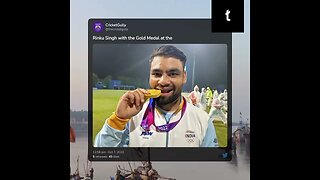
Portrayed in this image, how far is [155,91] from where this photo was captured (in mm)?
1926

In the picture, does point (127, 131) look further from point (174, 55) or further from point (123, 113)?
point (174, 55)

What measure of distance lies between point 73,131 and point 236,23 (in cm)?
101

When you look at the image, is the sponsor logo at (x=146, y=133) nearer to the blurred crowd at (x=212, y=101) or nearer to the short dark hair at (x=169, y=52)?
the blurred crowd at (x=212, y=101)

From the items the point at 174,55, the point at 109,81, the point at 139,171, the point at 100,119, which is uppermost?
the point at 174,55

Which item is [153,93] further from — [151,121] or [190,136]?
[190,136]

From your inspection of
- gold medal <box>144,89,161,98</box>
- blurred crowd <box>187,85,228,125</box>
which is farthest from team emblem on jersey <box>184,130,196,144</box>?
gold medal <box>144,89,161,98</box>

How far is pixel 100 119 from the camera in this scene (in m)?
1.92

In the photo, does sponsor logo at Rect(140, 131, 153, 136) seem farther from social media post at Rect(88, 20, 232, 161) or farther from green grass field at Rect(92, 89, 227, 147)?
green grass field at Rect(92, 89, 227, 147)

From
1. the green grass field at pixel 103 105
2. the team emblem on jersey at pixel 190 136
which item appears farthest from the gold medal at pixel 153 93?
the team emblem on jersey at pixel 190 136

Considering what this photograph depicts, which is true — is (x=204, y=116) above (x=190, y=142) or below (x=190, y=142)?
above

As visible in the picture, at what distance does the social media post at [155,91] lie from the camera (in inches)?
75.3

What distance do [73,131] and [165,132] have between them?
478mm

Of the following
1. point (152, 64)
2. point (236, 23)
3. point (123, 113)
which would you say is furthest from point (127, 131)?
point (236, 23)

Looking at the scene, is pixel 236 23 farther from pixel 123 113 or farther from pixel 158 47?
pixel 123 113
